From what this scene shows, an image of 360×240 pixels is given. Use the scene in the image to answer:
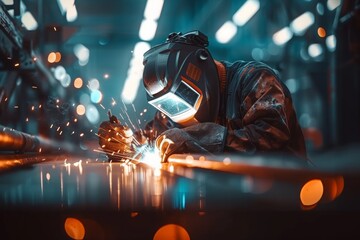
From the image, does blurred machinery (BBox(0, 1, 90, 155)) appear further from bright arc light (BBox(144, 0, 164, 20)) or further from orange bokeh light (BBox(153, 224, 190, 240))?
orange bokeh light (BBox(153, 224, 190, 240))

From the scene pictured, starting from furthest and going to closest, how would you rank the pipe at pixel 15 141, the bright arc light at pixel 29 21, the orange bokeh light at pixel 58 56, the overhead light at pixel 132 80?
1. the overhead light at pixel 132 80
2. the orange bokeh light at pixel 58 56
3. the bright arc light at pixel 29 21
4. the pipe at pixel 15 141

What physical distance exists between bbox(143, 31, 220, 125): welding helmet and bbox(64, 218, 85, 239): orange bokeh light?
57.9 inches

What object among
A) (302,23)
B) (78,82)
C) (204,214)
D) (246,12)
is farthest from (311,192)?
(78,82)

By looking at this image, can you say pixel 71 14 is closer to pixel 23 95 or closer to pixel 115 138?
pixel 23 95

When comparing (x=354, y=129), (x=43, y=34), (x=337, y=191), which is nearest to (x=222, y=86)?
(x=354, y=129)

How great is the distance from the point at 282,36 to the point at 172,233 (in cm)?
384

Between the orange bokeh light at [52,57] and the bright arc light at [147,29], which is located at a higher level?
the bright arc light at [147,29]

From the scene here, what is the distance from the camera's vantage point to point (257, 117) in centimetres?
176

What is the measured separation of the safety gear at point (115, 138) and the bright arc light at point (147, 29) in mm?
1700

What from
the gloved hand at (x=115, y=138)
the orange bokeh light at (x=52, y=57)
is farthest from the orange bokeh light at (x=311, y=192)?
the orange bokeh light at (x=52, y=57)

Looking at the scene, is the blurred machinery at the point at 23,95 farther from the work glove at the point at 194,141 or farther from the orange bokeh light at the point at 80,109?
the orange bokeh light at the point at 80,109

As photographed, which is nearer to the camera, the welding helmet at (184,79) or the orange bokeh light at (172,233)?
the orange bokeh light at (172,233)

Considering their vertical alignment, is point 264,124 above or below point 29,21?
below

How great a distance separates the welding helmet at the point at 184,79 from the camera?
184 centimetres
